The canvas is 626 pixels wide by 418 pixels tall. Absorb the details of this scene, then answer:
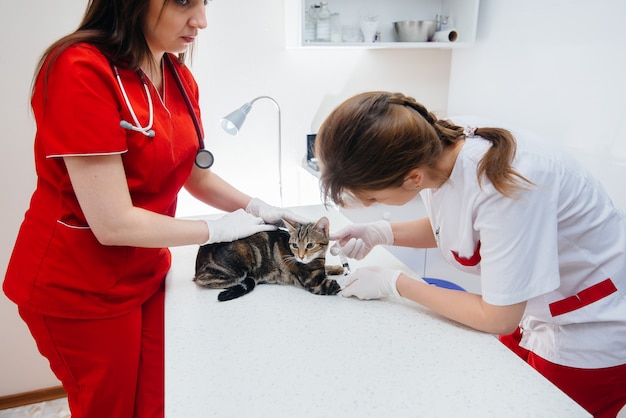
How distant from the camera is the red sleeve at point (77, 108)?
2.94 ft

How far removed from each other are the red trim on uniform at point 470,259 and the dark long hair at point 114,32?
3.00 feet

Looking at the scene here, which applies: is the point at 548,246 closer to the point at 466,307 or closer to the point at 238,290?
the point at 466,307

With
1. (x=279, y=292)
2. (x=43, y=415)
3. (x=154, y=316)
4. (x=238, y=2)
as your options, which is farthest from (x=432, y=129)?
(x=43, y=415)

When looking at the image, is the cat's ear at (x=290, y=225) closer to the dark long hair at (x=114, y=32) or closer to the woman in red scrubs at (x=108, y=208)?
the woman in red scrubs at (x=108, y=208)

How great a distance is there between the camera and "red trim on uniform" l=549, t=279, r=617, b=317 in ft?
3.24

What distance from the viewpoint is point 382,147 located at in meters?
0.86

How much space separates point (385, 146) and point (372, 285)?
0.38 m

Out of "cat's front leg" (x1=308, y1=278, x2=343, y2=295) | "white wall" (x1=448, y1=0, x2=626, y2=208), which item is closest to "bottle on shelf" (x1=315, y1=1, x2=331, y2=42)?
"white wall" (x1=448, y1=0, x2=626, y2=208)

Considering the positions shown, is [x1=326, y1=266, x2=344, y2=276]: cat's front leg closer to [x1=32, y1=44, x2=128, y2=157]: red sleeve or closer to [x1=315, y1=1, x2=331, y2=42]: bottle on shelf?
[x1=32, y1=44, x2=128, y2=157]: red sleeve

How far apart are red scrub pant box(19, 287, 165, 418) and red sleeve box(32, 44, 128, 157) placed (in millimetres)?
451

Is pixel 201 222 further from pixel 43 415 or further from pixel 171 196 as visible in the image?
pixel 43 415

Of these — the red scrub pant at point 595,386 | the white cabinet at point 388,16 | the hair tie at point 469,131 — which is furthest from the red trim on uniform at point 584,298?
the white cabinet at point 388,16

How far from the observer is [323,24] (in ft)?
6.55

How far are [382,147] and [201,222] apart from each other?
21.5 inches
